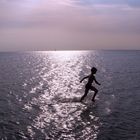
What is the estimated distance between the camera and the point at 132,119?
66.4 ft

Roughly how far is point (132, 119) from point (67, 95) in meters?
10.2

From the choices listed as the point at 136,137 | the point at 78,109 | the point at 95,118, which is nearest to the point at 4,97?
the point at 78,109

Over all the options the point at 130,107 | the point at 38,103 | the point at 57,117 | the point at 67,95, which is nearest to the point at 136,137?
the point at 57,117

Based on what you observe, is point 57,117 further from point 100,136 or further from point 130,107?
point 130,107

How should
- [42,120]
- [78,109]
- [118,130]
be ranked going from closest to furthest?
[118,130], [42,120], [78,109]

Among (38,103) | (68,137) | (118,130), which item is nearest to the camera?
(68,137)

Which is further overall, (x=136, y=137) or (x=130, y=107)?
(x=130, y=107)

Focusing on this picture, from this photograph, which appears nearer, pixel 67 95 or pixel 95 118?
pixel 95 118

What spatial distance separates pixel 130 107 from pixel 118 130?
6678 millimetres

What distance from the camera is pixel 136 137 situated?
1648cm

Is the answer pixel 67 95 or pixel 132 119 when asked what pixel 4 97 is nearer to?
pixel 67 95

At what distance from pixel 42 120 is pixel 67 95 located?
32.6ft

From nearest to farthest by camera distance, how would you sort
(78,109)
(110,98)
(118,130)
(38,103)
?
(118,130), (78,109), (38,103), (110,98)

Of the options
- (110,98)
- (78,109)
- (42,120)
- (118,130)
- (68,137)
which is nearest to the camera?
(68,137)
